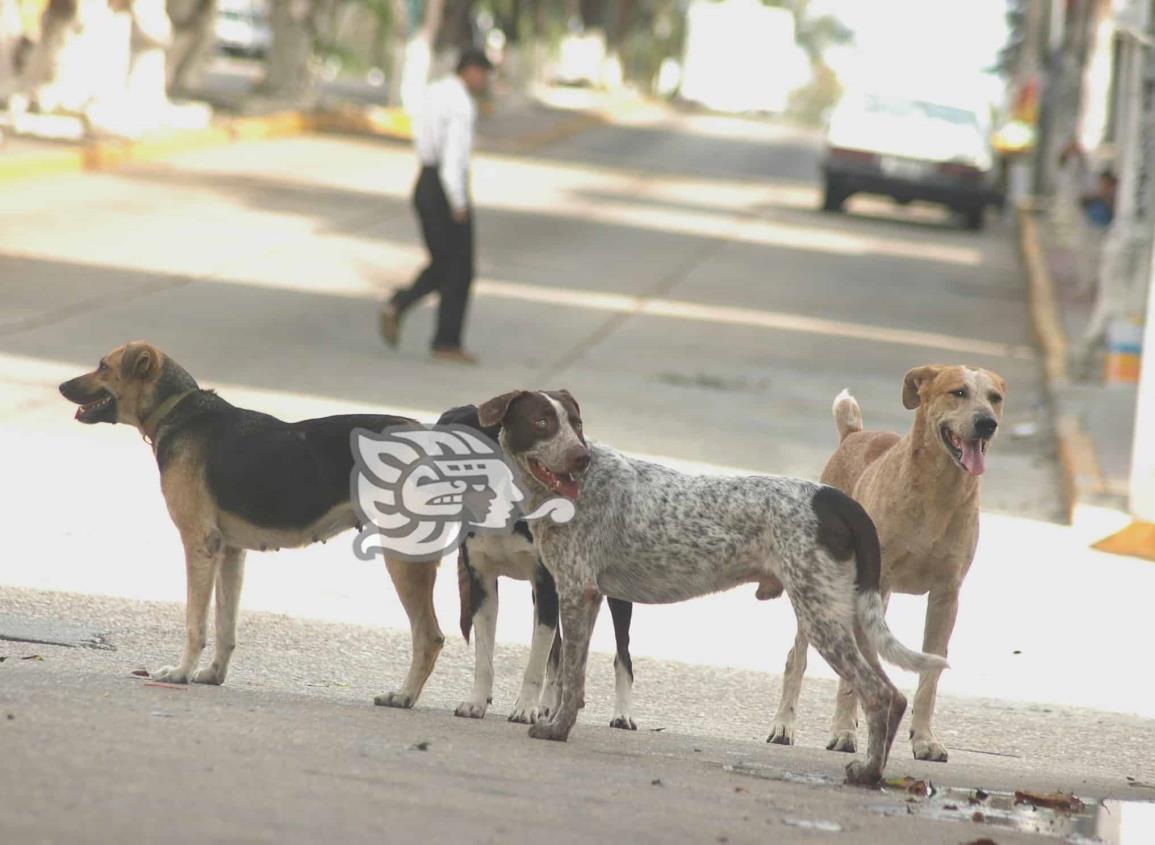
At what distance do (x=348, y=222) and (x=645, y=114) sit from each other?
40263 millimetres

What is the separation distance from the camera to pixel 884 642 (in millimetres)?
6734

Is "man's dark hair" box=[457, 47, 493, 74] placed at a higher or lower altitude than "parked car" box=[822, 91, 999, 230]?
higher

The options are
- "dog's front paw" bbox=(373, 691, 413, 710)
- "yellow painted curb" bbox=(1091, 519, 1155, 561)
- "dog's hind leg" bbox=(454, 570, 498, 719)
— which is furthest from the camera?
"yellow painted curb" bbox=(1091, 519, 1155, 561)

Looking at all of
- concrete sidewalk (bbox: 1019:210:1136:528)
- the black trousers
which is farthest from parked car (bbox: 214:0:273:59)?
the black trousers

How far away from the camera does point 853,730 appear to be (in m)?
7.61

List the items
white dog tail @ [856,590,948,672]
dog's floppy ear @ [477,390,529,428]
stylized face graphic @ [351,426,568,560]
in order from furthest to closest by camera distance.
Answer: stylized face graphic @ [351,426,568,560]
dog's floppy ear @ [477,390,529,428]
white dog tail @ [856,590,948,672]

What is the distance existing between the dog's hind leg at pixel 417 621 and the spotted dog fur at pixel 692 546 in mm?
531

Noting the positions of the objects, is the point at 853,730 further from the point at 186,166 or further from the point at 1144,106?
the point at 186,166

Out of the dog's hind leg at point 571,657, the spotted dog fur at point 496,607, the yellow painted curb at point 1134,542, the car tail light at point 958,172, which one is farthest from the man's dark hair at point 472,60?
the car tail light at point 958,172

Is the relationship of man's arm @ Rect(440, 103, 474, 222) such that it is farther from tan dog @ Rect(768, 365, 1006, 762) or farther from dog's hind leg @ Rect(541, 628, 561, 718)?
dog's hind leg @ Rect(541, 628, 561, 718)

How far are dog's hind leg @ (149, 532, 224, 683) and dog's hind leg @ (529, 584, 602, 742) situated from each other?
127 cm

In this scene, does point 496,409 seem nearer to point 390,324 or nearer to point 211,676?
point 211,676

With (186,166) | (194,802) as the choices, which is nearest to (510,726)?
(194,802)

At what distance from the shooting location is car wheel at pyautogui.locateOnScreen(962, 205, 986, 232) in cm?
3658
